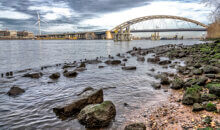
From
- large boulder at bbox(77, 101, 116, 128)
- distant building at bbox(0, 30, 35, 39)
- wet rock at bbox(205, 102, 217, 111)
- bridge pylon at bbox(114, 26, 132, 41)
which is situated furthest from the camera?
distant building at bbox(0, 30, 35, 39)

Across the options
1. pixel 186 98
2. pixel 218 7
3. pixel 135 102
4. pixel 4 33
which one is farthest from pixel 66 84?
pixel 4 33

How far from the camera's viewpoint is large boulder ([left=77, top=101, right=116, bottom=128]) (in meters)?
4.93

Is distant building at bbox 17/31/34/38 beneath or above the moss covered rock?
above

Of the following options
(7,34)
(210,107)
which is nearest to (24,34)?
(7,34)

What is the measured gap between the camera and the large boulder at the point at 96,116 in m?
4.93

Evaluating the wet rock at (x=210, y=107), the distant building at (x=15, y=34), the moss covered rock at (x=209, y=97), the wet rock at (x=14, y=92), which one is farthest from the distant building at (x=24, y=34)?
the wet rock at (x=210, y=107)

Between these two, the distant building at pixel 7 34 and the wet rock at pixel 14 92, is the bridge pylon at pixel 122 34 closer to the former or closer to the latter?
the wet rock at pixel 14 92

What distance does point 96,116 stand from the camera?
491 cm

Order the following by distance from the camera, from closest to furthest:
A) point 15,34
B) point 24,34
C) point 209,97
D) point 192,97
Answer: point 209,97
point 192,97
point 15,34
point 24,34

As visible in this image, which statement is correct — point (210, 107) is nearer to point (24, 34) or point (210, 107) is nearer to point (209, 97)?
point (209, 97)

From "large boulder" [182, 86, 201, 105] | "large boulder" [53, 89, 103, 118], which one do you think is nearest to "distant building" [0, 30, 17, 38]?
"large boulder" [53, 89, 103, 118]

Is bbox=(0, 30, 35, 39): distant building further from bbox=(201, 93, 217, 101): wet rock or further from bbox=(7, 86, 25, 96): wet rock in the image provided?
bbox=(201, 93, 217, 101): wet rock

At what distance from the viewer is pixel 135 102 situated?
22.4ft

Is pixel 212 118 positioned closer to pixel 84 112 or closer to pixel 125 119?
pixel 125 119
